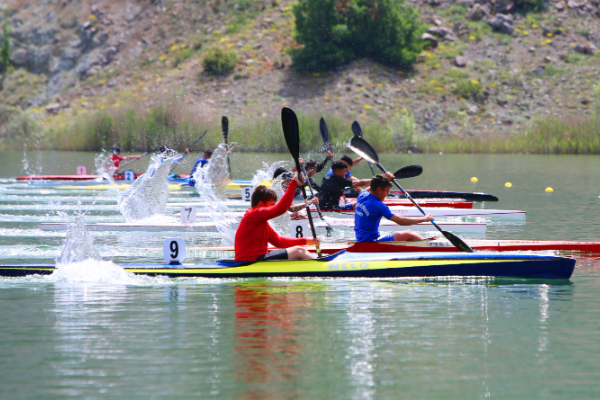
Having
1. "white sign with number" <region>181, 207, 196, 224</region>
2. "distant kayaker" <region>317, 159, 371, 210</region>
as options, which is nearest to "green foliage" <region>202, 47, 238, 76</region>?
"distant kayaker" <region>317, 159, 371, 210</region>

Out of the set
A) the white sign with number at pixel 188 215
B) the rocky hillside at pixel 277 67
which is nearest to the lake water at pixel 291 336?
the white sign with number at pixel 188 215

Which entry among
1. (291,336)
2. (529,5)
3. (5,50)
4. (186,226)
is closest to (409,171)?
(186,226)

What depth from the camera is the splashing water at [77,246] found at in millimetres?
10242

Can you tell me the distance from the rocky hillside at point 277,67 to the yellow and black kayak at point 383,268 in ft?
110

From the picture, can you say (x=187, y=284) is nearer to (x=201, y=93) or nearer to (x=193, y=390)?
(x=193, y=390)

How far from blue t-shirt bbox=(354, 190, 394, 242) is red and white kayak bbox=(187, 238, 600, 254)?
0.12 meters

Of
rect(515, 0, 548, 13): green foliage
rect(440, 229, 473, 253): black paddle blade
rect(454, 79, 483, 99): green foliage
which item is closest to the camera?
rect(440, 229, 473, 253): black paddle blade

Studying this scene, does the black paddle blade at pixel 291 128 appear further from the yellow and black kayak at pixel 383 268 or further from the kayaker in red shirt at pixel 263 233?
the yellow and black kayak at pixel 383 268

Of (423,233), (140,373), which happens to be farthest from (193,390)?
(423,233)

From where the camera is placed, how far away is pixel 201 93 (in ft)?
168

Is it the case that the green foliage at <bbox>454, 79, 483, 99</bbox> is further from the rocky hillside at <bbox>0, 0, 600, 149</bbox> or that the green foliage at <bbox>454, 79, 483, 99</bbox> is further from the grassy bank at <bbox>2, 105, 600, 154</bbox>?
the grassy bank at <bbox>2, 105, 600, 154</bbox>

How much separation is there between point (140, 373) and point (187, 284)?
3.16 meters

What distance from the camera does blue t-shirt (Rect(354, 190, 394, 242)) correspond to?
34.0 feet

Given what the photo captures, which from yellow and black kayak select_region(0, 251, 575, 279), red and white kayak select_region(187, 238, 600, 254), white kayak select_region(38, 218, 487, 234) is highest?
white kayak select_region(38, 218, 487, 234)
